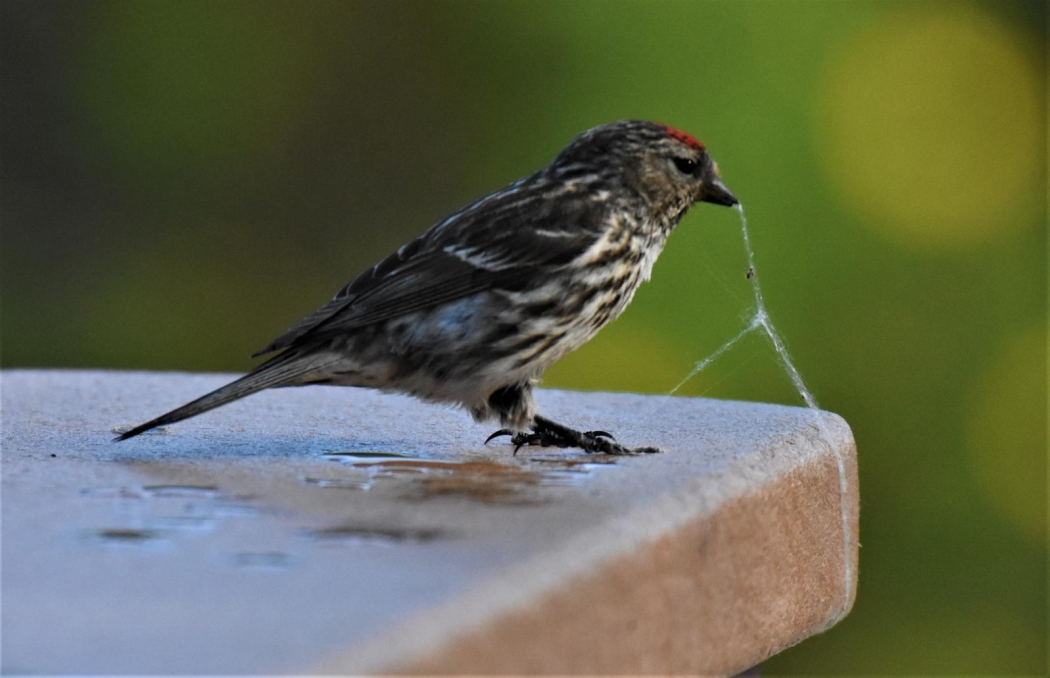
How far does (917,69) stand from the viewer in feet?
20.2

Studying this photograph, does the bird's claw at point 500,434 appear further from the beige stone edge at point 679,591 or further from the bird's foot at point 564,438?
the beige stone edge at point 679,591

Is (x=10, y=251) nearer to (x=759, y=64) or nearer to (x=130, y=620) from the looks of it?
(x=759, y=64)

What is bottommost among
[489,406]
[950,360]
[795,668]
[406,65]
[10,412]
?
[795,668]

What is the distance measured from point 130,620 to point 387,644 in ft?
1.12

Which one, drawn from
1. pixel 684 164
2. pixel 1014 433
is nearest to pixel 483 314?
pixel 684 164

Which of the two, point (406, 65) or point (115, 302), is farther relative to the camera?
point (406, 65)

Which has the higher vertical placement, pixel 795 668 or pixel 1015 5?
pixel 1015 5

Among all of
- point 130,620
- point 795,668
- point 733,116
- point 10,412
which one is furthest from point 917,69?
point 130,620

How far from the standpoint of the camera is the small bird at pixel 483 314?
3.21m

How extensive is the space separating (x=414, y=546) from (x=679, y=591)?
387 millimetres

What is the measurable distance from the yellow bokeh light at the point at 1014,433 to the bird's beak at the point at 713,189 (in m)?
2.36

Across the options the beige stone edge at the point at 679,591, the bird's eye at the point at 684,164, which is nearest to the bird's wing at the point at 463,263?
the bird's eye at the point at 684,164

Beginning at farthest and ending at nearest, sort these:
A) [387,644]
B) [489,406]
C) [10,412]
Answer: [10,412] < [489,406] < [387,644]

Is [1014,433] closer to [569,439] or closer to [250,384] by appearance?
[569,439]
